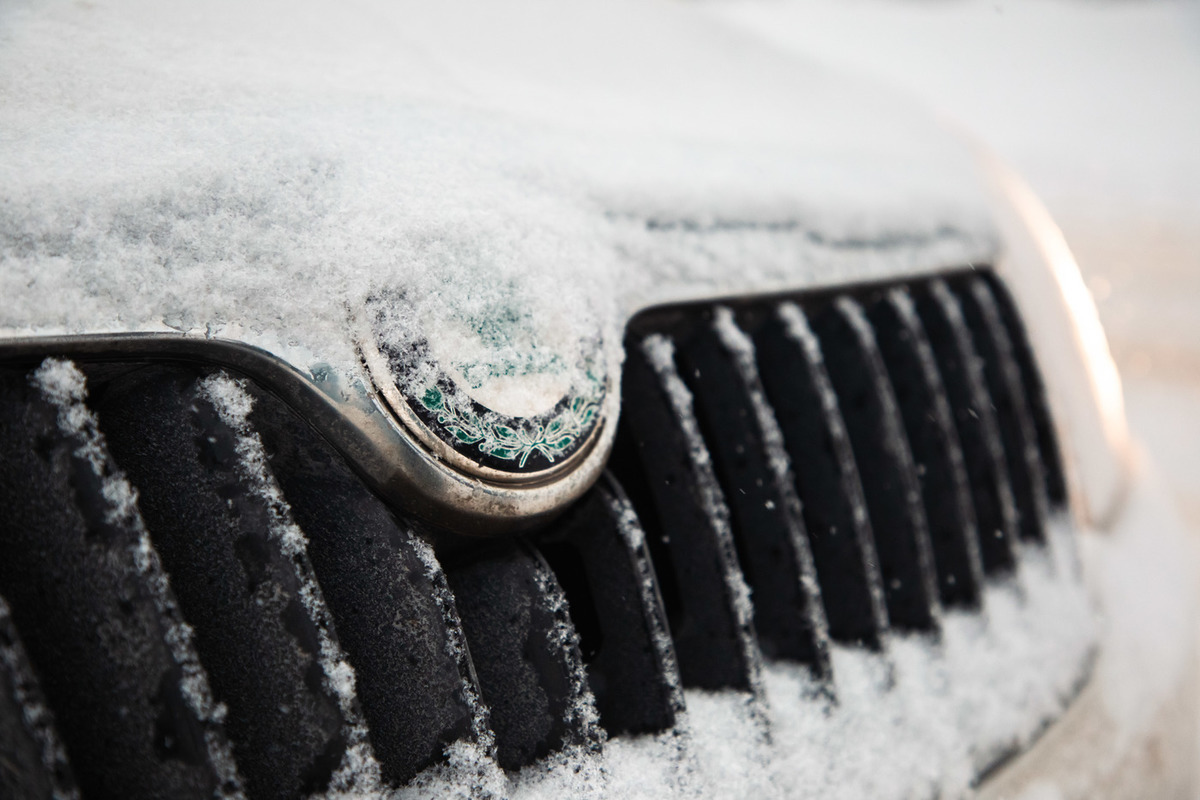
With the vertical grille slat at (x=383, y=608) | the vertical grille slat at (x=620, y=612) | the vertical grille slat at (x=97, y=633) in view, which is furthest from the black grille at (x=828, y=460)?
the vertical grille slat at (x=97, y=633)

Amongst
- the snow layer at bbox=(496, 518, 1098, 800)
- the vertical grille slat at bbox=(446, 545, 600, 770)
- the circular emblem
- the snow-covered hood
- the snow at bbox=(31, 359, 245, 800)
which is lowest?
the snow layer at bbox=(496, 518, 1098, 800)

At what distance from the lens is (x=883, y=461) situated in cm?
137

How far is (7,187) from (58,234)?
0.21 ft

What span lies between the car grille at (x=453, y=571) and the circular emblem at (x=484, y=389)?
0.32 ft

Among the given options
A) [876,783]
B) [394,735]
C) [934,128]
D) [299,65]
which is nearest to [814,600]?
[876,783]

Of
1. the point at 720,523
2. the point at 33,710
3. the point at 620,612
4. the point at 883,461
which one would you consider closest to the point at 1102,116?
the point at 883,461

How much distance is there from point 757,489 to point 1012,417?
0.75m

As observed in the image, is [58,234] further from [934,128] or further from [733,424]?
[934,128]

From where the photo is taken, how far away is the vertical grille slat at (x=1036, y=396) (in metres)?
1.70

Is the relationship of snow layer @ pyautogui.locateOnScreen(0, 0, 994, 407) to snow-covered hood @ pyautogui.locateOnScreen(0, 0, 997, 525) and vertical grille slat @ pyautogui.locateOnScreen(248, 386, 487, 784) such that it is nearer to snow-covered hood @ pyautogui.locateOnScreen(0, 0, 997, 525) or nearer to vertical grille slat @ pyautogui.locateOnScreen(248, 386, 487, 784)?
snow-covered hood @ pyautogui.locateOnScreen(0, 0, 997, 525)

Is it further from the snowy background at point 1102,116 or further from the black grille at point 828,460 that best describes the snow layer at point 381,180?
the snowy background at point 1102,116

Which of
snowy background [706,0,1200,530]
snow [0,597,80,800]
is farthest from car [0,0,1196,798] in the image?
snowy background [706,0,1200,530]

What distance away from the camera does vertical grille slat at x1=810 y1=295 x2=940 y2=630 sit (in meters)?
1.34

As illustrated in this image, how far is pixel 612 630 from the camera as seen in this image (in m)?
1.05
